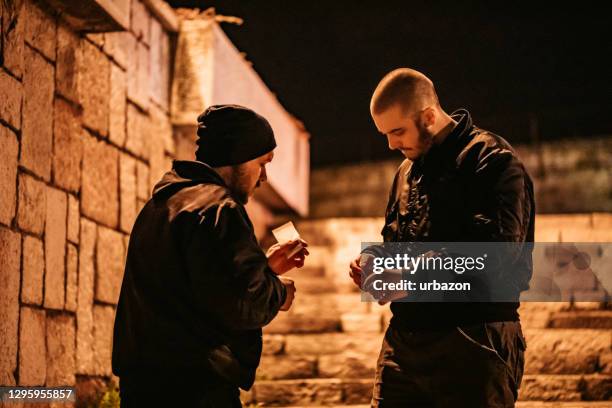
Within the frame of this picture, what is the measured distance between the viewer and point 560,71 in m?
10.4

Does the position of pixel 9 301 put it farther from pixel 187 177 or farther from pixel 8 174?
pixel 187 177

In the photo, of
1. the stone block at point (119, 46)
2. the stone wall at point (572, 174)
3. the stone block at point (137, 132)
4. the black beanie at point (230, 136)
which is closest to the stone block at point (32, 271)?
the stone block at point (137, 132)

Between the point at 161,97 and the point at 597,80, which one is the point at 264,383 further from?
the point at 597,80

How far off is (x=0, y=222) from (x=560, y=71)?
7967mm

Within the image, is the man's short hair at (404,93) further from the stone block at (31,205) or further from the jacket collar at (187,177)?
the stone block at (31,205)

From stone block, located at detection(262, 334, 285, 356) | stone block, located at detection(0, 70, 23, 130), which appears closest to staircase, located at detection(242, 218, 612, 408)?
stone block, located at detection(262, 334, 285, 356)

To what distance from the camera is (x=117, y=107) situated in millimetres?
5609

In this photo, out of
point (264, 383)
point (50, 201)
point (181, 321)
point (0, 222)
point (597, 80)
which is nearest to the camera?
point (181, 321)

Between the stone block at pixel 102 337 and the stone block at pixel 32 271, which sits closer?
the stone block at pixel 32 271

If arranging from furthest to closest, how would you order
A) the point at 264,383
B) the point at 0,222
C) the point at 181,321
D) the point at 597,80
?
the point at 597,80 < the point at 264,383 < the point at 0,222 < the point at 181,321

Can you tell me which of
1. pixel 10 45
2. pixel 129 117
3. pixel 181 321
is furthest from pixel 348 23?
pixel 181 321

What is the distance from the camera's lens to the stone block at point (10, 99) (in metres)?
4.20

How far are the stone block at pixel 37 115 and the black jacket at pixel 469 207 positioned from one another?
2.16 metres

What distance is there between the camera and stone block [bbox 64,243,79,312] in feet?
Result: 16.0
